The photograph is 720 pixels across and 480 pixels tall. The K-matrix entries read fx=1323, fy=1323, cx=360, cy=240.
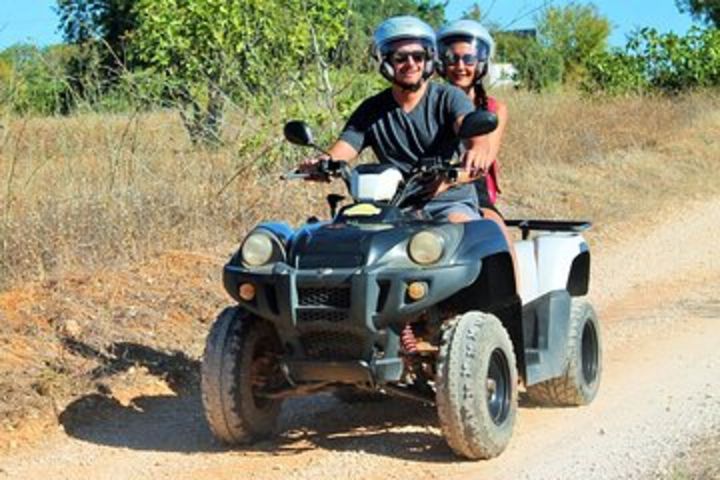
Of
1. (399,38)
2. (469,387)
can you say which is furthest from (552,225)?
(469,387)

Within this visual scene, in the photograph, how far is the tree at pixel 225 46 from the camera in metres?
10.9

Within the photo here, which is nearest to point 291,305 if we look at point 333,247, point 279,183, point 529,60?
point 333,247

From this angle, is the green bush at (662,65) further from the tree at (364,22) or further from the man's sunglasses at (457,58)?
the man's sunglasses at (457,58)

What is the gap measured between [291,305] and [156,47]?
22.1ft

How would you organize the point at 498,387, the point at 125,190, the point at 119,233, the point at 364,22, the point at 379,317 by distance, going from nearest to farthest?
the point at 379,317
the point at 498,387
the point at 119,233
the point at 125,190
the point at 364,22

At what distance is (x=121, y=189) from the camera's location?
9.67 meters

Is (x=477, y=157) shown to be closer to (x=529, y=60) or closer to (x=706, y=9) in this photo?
(x=529, y=60)

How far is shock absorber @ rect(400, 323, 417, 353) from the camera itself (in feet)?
18.8

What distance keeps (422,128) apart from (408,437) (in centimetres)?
145

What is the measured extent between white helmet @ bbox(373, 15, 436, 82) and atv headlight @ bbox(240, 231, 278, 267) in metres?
1.03

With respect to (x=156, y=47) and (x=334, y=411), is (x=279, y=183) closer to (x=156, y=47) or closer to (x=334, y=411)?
(x=156, y=47)

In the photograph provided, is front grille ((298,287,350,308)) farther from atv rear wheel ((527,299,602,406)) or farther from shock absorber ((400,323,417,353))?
atv rear wheel ((527,299,602,406))

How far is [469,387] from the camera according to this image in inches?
217

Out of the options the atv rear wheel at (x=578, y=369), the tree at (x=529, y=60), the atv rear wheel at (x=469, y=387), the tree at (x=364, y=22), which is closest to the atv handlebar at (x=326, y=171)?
the atv rear wheel at (x=469, y=387)
